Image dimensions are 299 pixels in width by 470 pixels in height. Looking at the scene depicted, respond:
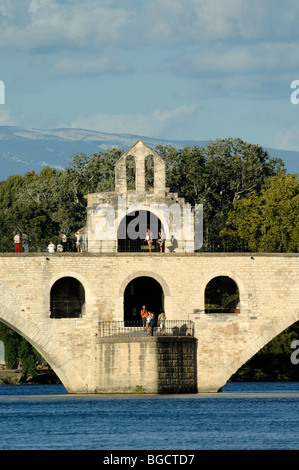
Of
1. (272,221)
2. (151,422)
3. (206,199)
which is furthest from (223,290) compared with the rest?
(151,422)

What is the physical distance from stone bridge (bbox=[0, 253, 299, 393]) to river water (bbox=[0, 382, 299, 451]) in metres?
1.12

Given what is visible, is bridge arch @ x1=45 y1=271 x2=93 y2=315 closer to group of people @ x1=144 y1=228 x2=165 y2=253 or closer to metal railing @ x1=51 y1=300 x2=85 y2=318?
metal railing @ x1=51 y1=300 x2=85 y2=318

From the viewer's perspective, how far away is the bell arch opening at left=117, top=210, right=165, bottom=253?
59438 mm

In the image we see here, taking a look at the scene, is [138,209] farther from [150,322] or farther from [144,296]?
[144,296]

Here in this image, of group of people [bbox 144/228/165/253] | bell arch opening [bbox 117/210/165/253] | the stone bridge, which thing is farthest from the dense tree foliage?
the stone bridge

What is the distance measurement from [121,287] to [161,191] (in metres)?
5.37

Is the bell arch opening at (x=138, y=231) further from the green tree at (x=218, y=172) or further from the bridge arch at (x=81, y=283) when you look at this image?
the green tree at (x=218, y=172)

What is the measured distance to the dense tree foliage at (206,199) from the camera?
7462 cm

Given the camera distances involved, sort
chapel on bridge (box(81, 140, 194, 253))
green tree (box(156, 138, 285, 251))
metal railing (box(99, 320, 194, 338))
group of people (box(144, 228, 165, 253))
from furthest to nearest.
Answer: green tree (box(156, 138, 285, 251)) < chapel on bridge (box(81, 140, 194, 253)) < group of people (box(144, 228, 165, 253)) < metal railing (box(99, 320, 194, 338))

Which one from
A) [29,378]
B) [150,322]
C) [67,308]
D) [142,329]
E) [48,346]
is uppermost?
[67,308]

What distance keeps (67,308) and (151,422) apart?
1368cm

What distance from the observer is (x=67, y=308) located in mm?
57562
